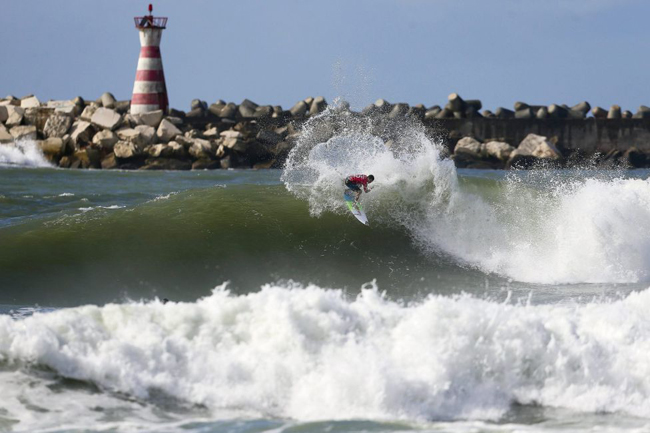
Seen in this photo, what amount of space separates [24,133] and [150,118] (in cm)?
Answer: 481

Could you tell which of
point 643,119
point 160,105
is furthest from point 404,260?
point 643,119

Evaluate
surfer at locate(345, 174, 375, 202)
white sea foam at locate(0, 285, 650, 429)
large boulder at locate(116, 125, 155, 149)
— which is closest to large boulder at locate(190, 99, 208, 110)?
large boulder at locate(116, 125, 155, 149)

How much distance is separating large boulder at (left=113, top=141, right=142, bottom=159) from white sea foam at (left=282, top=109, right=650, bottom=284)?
1767 centimetres

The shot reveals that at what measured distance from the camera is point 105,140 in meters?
32.5

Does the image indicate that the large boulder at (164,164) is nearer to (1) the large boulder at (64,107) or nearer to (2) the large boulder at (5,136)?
(1) the large boulder at (64,107)

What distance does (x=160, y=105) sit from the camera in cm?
3716

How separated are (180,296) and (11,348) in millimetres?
3823

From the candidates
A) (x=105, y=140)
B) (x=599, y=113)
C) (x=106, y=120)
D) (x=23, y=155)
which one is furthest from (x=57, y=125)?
(x=599, y=113)

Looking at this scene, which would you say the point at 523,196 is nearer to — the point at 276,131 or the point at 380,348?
the point at 380,348

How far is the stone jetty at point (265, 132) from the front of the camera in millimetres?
32656

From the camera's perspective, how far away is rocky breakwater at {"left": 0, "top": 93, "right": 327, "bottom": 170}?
3222cm

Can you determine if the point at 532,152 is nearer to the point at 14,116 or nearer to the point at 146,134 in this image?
the point at 146,134

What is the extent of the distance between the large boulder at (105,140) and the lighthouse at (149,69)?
393 cm

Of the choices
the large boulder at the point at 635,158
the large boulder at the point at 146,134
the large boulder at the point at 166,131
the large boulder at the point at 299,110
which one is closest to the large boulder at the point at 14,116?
the large boulder at the point at 146,134
